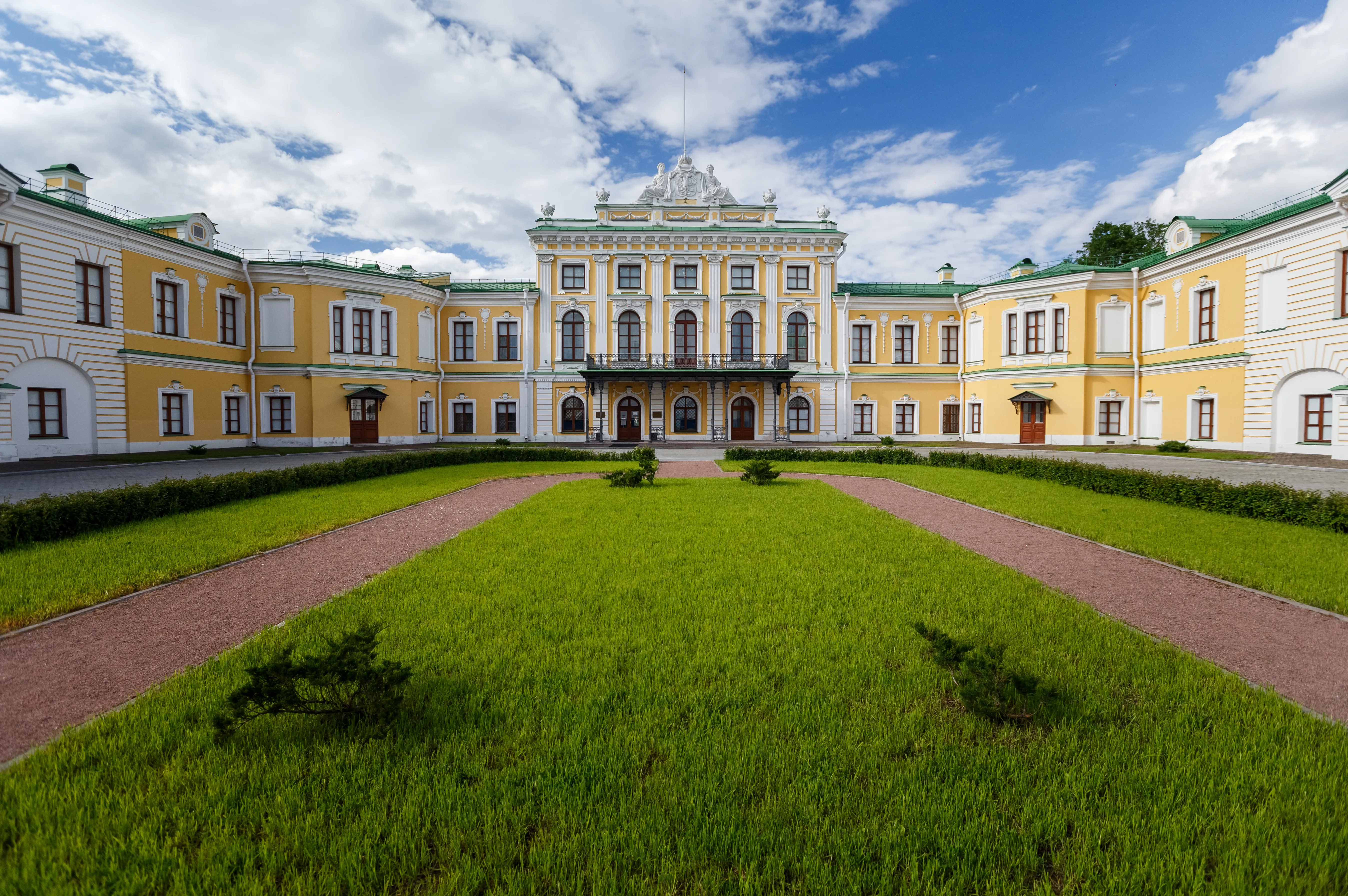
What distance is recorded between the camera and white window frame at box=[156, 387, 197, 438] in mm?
23016

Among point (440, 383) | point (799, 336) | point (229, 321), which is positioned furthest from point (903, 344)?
point (229, 321)

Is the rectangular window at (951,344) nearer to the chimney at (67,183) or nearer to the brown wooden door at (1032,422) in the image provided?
the brown wooden door at (1032,422)

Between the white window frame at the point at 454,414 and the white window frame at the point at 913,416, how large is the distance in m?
24.2

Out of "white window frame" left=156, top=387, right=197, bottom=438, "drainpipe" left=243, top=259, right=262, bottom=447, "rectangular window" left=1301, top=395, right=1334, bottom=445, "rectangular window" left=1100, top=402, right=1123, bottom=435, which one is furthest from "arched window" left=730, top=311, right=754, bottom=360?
"white window frame" left=156, top=387, right=197, bottom=438

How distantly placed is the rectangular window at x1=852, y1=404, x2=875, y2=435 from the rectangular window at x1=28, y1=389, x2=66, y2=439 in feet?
114

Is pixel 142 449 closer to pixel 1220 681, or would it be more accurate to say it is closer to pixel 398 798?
pixel 398 798

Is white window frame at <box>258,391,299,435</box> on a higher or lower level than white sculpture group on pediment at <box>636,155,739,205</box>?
lower

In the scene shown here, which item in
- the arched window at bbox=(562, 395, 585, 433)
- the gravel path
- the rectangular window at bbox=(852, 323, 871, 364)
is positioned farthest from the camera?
the rectangular window at bbox=(852, 323, 871, 364)

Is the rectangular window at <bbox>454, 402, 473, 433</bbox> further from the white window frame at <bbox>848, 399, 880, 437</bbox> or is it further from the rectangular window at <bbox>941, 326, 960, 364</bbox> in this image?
the rectangular window at <bbox>941, 326, 960, 364</bbox>

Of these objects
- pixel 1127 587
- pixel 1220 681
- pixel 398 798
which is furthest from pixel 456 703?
pixel 1127 587

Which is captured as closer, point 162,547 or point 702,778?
point 702,778

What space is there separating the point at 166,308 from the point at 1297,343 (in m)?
43.4

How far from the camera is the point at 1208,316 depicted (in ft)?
80.9

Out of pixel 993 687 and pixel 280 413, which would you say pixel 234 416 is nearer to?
pixel 280 413
